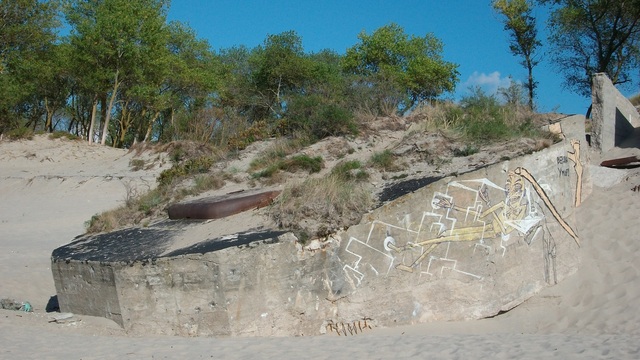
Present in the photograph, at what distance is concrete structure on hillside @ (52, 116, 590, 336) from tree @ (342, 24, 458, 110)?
25.3 metres

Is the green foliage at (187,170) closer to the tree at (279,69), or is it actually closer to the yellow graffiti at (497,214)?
the yellow graffiti at (497,214)

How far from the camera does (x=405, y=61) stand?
1555 inches

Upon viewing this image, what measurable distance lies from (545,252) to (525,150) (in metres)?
1.78

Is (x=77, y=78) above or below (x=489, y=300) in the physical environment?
above

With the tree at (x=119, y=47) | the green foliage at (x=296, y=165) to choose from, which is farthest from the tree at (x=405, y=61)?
the green foliage at (x=296, y=165)

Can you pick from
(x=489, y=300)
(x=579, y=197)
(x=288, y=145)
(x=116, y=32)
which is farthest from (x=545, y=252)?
(x=116, y=32)

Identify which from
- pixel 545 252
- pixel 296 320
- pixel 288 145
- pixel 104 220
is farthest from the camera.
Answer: pixel 288 145

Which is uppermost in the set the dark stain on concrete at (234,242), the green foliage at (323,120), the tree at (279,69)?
the tree at (279,69)

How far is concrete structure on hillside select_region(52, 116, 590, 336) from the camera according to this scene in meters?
8.66

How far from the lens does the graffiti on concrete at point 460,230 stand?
926 cm

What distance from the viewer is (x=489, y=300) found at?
385 inches

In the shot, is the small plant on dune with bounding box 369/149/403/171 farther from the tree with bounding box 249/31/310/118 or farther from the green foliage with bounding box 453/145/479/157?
the tree with bounding box 249/31/310/118

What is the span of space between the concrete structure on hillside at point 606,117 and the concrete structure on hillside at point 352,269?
8.20m

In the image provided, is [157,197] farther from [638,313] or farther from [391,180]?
[638,313]
